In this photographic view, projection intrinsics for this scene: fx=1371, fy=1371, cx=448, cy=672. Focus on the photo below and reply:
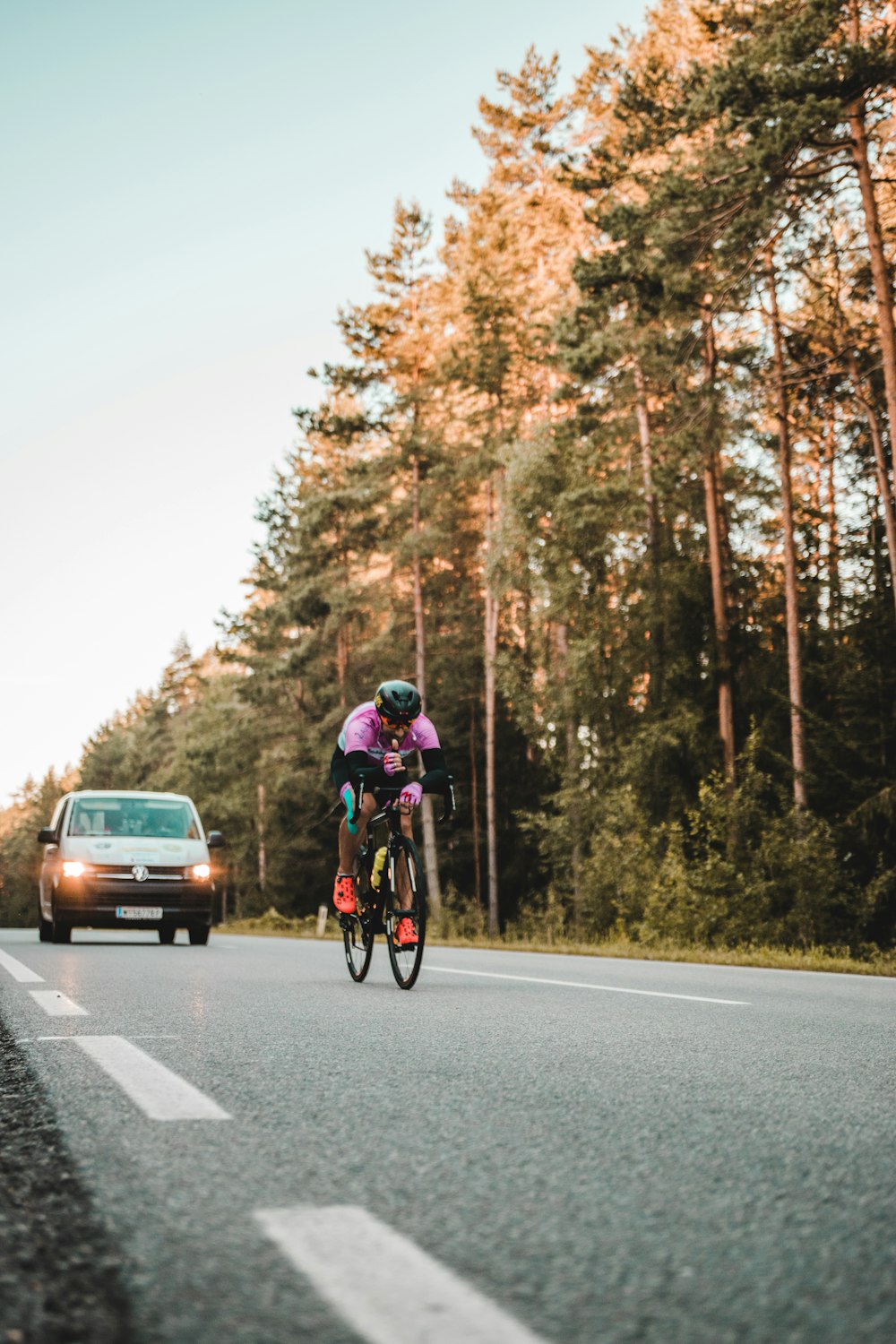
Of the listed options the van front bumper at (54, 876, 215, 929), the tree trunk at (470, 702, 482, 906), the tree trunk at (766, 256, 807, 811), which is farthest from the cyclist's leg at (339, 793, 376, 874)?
the tree trunk at (470, 702, 482, 906)

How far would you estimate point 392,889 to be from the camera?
8750 mm

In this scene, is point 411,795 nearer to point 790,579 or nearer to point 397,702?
point 397,702

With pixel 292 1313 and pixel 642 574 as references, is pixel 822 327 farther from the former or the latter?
pixel 292 1313

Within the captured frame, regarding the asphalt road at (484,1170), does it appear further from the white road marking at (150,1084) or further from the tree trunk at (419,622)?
the tree trunk at (419,622)

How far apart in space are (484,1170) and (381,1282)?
3.22 ft

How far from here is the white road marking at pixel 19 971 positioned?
9.61 metres

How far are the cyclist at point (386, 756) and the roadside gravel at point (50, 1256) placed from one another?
4.73 metres

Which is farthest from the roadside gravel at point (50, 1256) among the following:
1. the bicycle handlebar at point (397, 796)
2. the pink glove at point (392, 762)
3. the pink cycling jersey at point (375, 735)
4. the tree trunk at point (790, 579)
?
the tree trunk at point (790, 579)

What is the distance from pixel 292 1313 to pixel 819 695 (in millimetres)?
26308

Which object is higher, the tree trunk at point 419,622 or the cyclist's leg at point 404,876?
the tree trunk at point 419,622

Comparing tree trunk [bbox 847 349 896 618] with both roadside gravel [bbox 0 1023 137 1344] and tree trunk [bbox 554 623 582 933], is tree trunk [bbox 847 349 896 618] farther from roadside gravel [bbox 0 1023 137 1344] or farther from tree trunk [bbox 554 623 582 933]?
roadside gravel [bbox 0 1023 137 1344]

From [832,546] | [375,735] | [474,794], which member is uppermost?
[832,546]

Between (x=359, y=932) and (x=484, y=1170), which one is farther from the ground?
(x=359, y=932)

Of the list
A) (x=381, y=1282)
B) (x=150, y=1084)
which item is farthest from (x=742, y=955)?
(x=381, y=1282)
